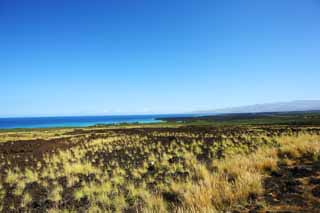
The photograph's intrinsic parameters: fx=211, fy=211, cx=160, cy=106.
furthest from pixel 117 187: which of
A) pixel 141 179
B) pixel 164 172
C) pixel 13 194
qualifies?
pixel 13 194

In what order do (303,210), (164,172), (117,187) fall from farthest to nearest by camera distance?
(164,172) → (117,187) → (303,210)

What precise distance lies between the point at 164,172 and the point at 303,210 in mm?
6580

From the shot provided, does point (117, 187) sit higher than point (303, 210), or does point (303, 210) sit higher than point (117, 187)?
point (303, 210)

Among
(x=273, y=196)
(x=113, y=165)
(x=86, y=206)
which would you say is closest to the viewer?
(x=273, y=196)

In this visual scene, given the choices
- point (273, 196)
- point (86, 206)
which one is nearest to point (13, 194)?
point (86, 206)

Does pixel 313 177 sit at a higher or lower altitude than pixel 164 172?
higher

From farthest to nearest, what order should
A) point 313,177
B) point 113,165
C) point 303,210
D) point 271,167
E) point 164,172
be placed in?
1. point 113,165
2. point 164,172
3. point 271,167
4. point 313,177
5. point 303,210

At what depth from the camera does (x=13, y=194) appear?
8.22 m

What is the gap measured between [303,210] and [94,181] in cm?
780

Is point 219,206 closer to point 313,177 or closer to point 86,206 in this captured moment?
point 313,177

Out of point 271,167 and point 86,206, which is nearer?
point 86,206

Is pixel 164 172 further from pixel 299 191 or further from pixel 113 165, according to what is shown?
pixel 299 191

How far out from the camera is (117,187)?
8.13 m

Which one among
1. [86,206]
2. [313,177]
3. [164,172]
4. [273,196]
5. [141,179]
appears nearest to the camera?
[273,196]
